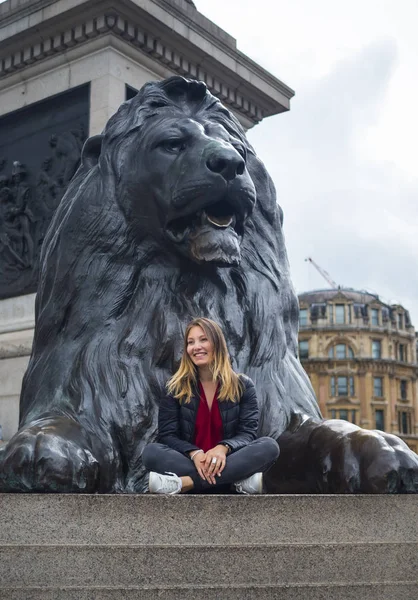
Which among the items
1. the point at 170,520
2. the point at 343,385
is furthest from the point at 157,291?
the point at 343,385

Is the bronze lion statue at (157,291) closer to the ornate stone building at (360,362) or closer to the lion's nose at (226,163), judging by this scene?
the lion's nose at (226,163)

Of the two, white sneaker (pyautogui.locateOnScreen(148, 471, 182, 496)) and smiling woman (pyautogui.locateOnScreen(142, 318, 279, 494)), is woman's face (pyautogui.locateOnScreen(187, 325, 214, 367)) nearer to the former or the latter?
smiling woman (pyautogui.locateOnScreen(142, 318, 279, 494))

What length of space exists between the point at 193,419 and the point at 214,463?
0.27 metres


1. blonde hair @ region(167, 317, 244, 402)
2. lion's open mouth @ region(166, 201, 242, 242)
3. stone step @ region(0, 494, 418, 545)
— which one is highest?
lion's open mouth @ region(166, 201, 242, 242)

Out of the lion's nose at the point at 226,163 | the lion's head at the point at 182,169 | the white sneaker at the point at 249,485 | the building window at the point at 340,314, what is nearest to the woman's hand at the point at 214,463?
the white sneaker at the point at 249,485

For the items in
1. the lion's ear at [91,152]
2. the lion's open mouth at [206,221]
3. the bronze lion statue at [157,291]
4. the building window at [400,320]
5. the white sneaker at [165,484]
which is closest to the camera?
the white sneaker at [165,484]

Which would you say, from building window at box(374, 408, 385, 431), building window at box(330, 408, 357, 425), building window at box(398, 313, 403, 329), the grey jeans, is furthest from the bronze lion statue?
building window at box(398, 313, 403, 329)

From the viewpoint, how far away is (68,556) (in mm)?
2662

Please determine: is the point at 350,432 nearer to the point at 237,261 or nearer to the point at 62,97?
the point at 237,261

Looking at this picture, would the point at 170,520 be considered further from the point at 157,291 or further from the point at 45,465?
the point at 157,291

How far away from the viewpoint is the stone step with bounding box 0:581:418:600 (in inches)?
101

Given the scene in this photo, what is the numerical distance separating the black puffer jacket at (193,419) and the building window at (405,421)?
254ft

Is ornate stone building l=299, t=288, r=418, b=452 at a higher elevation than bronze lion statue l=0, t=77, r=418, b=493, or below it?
higher

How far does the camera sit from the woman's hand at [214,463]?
10.6ft
